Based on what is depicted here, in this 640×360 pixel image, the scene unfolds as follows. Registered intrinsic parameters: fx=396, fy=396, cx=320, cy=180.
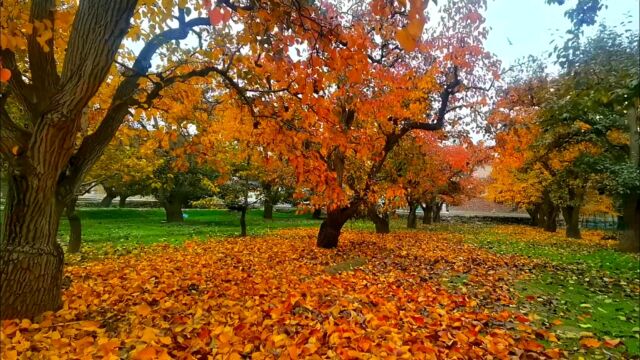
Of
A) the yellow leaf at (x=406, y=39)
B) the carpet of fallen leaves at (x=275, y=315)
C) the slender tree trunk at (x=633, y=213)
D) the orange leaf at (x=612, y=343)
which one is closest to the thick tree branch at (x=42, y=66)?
the carpet of fallen leaves at (x=275, y=315)

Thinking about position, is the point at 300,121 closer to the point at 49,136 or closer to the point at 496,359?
the point at 49,136

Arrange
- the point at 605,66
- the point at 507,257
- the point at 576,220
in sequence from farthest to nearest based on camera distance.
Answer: the point at 576,220 → the point at 507,257 → the point at 605,66

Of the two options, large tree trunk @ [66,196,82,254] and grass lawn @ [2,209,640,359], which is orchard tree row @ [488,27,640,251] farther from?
large tree trunk @ [66,196,82,254]

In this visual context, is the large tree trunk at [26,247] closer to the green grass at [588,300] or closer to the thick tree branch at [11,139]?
the thick tree branch at [11,139]

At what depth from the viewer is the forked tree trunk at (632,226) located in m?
17.6

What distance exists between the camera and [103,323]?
17.5 ft

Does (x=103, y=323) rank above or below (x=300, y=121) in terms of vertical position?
below

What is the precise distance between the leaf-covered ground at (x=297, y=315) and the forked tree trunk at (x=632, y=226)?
9.53 m

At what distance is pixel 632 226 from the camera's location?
17875mm

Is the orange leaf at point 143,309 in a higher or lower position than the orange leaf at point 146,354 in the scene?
lower

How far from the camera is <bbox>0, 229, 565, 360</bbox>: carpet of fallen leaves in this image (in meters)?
4.52

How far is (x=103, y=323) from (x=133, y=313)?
0.47m

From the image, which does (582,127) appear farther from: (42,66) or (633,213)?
(42,66)

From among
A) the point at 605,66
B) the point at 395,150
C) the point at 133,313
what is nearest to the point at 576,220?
the point at 395,150
